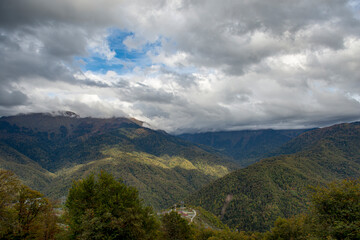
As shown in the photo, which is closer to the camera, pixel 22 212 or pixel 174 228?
pixel 22 212

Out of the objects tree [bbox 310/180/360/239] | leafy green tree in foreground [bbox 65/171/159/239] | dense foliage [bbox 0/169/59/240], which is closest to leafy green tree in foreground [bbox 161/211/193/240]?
leafy green tree in foreground [bbox 65/171/159/239]

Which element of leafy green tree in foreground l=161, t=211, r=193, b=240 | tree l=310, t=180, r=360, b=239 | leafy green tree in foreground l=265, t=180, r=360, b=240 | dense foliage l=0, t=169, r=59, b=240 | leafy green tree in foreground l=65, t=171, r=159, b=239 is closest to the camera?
dense foliage l=0, t=169, r=59, b=240

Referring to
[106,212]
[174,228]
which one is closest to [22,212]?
[106,212]

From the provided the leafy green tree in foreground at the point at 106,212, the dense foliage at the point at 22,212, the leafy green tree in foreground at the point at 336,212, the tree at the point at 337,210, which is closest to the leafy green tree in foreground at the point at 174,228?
the leafy green tree in foreground at the point at 106,212

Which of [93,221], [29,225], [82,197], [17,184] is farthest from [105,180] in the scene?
[29,225]

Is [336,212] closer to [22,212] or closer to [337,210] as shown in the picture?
[337,210]

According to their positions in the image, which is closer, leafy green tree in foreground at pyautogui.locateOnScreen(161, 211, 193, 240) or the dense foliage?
the dense foliage

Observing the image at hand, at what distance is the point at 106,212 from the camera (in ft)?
89.0

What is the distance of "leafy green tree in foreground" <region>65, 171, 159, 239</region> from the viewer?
25.8 metres

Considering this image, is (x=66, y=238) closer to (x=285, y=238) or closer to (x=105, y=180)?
(x=105, y=180)

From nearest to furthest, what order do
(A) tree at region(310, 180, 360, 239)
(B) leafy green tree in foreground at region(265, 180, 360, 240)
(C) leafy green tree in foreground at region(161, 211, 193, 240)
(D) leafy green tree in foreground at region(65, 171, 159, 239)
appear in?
(D) leafy green tree in foreground at region(65, 171, 159, 239)
(B) leafy green tree in foreground at region(265, 180, 360, 240)
(A) tree at region(310, 180, 360, 239)
(C) leafy green tree in foreground at region(161, 211, 193, 240)

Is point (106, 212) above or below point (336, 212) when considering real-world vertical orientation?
above

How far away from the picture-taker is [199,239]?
70688 millimetres

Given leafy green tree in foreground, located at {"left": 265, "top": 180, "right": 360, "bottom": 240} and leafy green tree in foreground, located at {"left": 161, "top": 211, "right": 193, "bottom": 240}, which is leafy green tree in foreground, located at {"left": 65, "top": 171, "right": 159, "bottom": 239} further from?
leafy green tree in foreground, located at {"left": 265, "top": 180, "right": 360, "bottom": 240}
